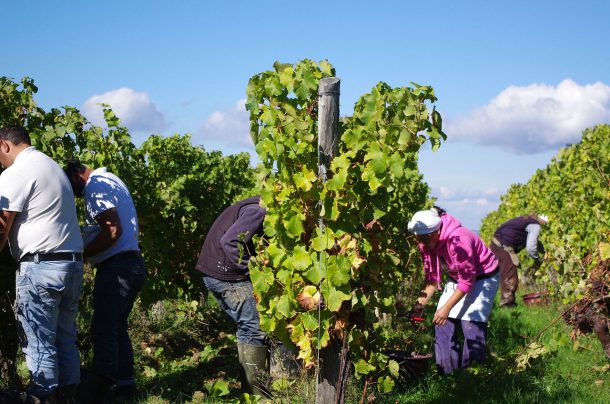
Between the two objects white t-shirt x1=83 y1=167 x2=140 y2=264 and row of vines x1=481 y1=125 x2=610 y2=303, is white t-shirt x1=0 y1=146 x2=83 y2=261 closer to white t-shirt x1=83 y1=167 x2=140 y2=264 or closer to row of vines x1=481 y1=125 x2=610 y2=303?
white t-shirt x1=83 y1=167 x2=140 y2=264

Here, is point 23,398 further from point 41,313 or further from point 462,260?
point 462,260

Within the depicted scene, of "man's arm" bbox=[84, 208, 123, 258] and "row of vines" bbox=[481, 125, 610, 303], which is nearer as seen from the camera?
"man's arm" bbox=[84, 208, 123, 258]

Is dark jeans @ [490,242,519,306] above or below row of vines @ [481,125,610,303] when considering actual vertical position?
below

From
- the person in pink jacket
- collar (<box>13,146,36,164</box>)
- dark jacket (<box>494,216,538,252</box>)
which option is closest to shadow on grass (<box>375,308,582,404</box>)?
the person in pink jacket

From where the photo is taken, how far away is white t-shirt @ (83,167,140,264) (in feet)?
14.4

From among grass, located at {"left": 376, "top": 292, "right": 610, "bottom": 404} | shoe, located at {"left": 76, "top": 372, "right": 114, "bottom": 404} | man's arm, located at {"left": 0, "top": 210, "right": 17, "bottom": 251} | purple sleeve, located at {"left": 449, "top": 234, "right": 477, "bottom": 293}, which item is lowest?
grass, located at {"left": 376, "top": 292, "right": 610, "bottom": 404}

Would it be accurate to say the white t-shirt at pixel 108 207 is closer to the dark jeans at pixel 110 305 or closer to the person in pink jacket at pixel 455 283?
the dark jeans at pixel 110 305

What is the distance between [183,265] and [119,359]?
294 centimetres

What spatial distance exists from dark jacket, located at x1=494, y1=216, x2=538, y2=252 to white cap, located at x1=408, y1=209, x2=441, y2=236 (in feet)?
18.2

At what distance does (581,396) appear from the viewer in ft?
15.7

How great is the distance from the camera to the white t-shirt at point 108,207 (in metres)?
4.40

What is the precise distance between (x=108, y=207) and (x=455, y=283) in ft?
8.52

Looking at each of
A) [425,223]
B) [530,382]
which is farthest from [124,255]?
[530,382]

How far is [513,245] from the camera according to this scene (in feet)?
33.4
